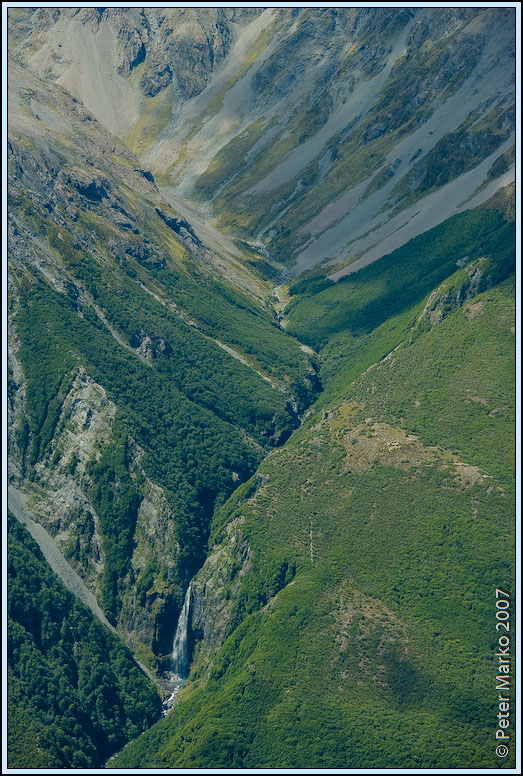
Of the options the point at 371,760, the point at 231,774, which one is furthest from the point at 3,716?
the point at 371,760

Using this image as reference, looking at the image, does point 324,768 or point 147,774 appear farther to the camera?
point 324,768

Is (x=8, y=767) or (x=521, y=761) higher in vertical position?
(x=521, y=761)

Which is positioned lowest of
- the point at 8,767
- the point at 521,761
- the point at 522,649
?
the point at 8,767

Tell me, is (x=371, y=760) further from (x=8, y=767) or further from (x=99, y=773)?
(x=8, y=767)

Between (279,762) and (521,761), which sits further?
(279,762)

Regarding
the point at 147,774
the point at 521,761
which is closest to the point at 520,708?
the point at 521,761

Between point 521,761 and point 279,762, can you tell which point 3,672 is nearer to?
point 279,762

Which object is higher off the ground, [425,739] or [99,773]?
[425,739]
